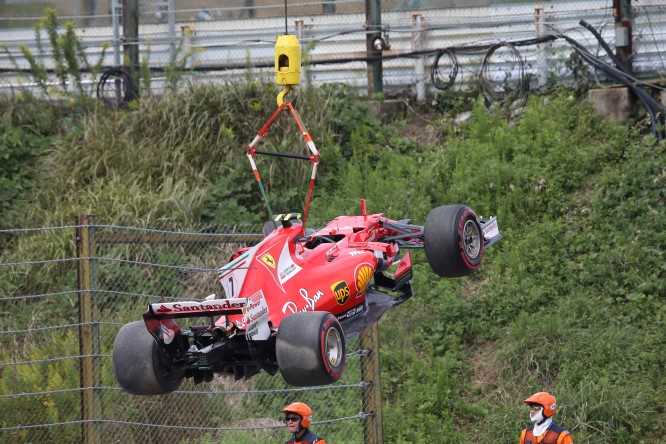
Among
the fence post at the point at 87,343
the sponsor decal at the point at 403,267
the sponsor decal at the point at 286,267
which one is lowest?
the fence post at the point at 87,343

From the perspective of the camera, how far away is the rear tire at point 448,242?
7535 millimetres

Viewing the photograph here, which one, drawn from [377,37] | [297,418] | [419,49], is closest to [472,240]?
[297,418]

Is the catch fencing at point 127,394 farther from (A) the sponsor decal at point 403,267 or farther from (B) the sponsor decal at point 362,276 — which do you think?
(B) the sponsor decal at point 362,276

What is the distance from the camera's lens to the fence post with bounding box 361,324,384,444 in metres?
8.98

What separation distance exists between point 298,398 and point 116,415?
6.08ft

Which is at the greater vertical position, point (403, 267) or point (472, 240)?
point (472, 240)

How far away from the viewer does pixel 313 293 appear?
281 inches

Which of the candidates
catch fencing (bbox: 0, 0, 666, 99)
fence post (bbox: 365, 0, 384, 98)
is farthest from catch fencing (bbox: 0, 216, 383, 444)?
catch fencing (bbox: 0, 0, 666, 99)

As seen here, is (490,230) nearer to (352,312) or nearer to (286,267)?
(352,312)

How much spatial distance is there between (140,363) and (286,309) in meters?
1.03

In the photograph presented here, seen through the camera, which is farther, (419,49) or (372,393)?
(419,49)

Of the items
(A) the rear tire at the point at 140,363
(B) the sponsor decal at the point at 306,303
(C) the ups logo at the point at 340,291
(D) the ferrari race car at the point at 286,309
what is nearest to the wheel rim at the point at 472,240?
(D) the ferrari race car at the point at 286,309

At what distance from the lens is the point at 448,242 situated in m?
7.52

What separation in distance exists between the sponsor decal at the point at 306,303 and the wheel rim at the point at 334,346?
0.51 meters
